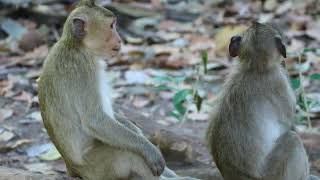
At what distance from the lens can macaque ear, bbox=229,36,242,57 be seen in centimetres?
557

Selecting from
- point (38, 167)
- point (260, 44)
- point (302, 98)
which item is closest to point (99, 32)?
point (260, 44)

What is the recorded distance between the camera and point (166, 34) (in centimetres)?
1149

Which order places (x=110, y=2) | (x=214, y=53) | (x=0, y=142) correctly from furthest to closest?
(x=110, y=2)
(x=214, y=53)
(x=0, y=142)

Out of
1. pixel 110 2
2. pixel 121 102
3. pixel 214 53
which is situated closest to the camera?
pixel 121 102

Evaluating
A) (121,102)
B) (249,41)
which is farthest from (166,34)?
(249,41)

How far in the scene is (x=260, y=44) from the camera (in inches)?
218

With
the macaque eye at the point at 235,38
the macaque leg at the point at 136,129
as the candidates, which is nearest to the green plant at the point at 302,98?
the macaque eye at the point at 235,38

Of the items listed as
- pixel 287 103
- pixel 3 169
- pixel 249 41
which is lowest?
pixel 3 169

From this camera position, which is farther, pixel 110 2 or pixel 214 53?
pixel 110 2

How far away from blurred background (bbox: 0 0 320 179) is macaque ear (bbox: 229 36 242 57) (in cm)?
22

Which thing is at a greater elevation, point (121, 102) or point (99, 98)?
point (99, 98)

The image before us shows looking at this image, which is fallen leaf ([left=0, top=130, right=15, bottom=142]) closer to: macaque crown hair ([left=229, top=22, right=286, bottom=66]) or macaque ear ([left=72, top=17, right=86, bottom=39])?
macaque ear ([left=72, top=17, right=86, bottom=39])

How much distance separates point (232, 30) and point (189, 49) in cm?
68

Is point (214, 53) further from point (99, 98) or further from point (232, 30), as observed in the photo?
point (99, 98)
